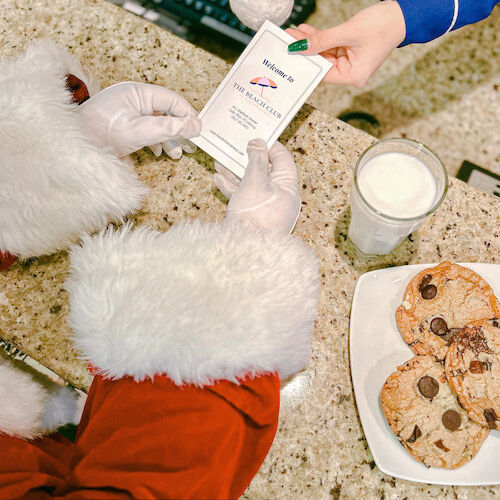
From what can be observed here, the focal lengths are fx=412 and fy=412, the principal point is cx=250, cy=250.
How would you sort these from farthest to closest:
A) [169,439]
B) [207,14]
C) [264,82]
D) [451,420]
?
[207,14], [264,82], [451,420], [169,439]

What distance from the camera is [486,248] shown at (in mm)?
692

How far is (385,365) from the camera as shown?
2.10ft

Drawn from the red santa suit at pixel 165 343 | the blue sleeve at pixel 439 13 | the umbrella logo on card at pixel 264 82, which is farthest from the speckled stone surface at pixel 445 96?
the red santa suit at pixel 165 343

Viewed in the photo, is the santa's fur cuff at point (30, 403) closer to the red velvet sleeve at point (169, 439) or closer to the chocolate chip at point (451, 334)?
the red velvet sleeve at point (169, 439)

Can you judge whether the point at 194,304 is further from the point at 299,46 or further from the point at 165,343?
the point at 299,46

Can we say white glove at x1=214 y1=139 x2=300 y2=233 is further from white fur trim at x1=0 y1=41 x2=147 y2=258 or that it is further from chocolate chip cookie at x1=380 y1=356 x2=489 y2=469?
chocolate chip cookie at x1=380 y1=356 x2=489 y2=469

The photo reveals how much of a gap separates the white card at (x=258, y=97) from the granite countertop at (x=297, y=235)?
57mm

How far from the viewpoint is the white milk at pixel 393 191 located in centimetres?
59

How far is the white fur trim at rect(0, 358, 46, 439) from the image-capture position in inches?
23.9

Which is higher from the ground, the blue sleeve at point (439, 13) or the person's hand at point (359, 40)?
the blue sleeve at point (439, 13)

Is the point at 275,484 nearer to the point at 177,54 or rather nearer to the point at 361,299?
the point at 361,299

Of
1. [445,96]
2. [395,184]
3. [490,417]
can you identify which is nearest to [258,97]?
[395,184]

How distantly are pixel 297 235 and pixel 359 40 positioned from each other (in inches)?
13.9

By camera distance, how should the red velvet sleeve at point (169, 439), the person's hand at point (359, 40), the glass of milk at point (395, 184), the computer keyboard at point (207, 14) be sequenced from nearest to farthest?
the red velvet sleeve at point (169, 439) → the glass of milk at point (395, 184) → the person's hand at point (359, 40) → the computer keyboard at point (207, 14)
